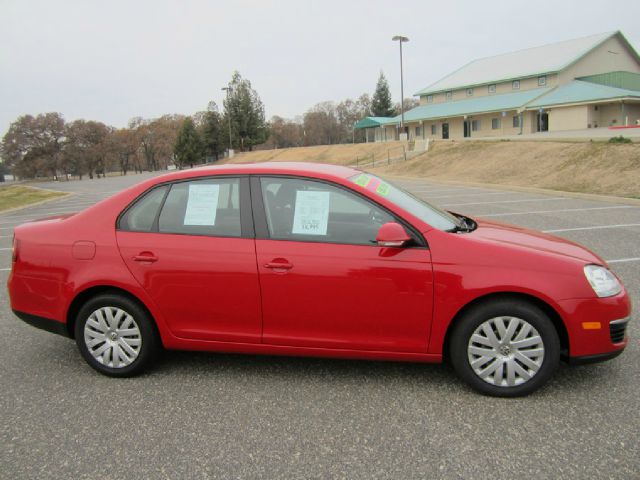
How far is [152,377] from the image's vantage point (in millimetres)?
3871

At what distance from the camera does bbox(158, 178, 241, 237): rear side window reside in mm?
3715

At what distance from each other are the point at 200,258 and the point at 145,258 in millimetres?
424

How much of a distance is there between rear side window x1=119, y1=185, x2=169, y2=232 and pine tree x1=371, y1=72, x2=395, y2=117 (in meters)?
80.9

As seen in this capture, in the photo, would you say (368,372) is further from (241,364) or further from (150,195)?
(150,195)

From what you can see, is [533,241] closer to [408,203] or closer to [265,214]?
[408,203]

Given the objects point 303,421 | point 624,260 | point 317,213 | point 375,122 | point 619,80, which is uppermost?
point 619,80

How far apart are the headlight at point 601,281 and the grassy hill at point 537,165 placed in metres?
12.9

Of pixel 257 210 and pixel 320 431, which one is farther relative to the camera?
pixel 257 210

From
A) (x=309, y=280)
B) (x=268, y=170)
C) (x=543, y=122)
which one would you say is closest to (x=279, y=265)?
(x=309, y=280)

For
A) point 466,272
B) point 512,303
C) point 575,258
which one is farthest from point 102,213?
point 575,258

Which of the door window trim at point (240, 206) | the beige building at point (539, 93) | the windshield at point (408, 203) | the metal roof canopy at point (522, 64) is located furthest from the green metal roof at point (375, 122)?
the door window trim at point (240, 206)

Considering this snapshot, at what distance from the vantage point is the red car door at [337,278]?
3381 millimetres

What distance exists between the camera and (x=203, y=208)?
380 centimetres

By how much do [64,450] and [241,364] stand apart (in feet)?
4.69
